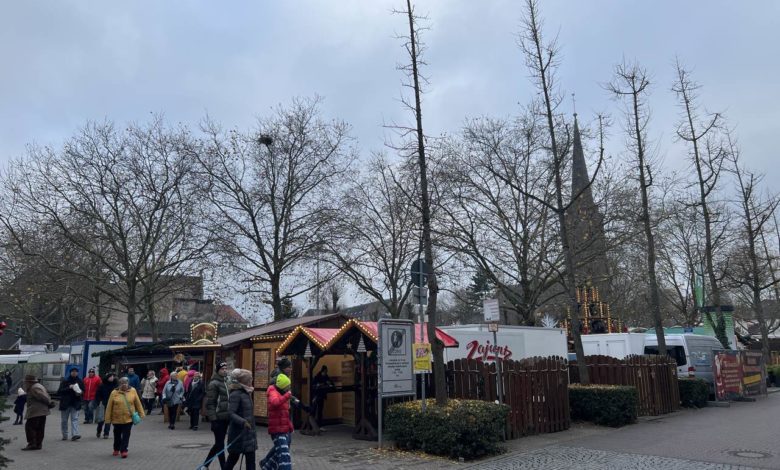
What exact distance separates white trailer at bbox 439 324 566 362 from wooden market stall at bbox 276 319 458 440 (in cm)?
245

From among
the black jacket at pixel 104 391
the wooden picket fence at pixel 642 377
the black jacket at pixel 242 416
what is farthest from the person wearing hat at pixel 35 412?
the wooden picket fence at pixel 642 377

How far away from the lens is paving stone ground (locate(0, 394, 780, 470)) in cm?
968

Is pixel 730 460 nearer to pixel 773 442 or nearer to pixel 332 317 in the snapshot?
pixel 773 442

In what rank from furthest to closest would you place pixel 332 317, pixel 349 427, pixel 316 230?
pixel 316 230 < pixel 332 317 < pixel 349 427

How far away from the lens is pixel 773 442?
1146 cm

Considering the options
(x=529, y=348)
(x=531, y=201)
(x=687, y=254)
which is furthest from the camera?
(x=687, y=254)

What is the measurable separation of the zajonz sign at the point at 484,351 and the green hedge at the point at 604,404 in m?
2.56

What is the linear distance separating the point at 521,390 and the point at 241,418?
7.15m

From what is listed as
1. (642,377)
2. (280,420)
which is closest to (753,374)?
(642,377)

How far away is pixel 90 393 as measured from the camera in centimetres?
1716

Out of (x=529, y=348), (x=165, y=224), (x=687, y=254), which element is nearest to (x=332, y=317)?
(x=529, y=348)

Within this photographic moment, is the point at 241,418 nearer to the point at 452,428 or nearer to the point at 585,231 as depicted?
the point at 452,428

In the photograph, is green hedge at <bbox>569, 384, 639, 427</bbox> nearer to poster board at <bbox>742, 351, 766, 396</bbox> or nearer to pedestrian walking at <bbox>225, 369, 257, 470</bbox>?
pedestrian walking at <bbox>225, 369, 257, 470</bbox>

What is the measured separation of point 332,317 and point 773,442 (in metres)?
11.1
